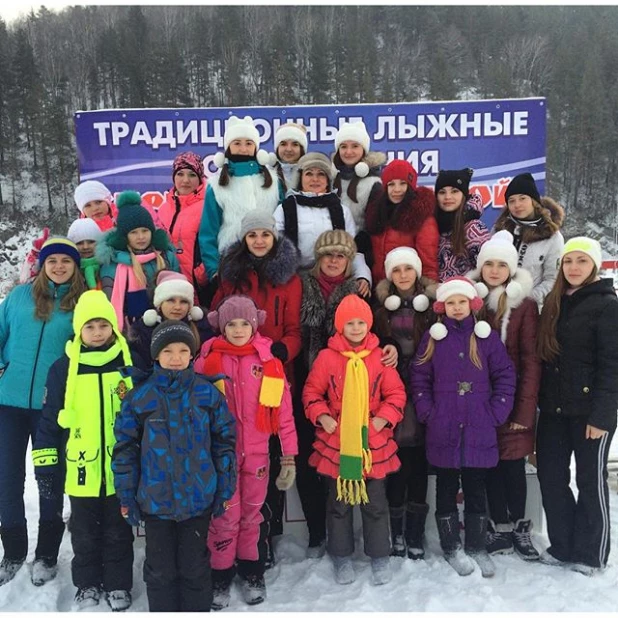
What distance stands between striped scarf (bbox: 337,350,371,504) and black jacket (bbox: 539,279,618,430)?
45.3 inches

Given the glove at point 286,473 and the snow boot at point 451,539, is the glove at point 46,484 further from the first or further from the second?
the snow boot at point 451,539

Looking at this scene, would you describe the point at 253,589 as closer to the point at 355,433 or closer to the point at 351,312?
the point at 355,433

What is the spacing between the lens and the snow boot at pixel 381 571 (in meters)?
3.38

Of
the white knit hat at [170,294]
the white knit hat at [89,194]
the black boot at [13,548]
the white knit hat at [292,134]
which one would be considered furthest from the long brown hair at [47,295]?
the white knit hat at [292,134]

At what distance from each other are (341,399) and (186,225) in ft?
6.65

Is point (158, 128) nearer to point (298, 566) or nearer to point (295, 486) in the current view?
point (295, 486)

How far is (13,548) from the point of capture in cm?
345

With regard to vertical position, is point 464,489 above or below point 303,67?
below

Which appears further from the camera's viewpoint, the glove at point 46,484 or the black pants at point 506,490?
the black pants at point 506,490

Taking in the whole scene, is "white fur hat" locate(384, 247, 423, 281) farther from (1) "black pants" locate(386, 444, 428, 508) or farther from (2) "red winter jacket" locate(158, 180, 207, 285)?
(2) "red winter jacket" locate(158, 180, 207, 285)

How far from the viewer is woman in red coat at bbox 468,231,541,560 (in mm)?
3516

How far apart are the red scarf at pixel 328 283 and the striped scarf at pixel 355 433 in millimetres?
514

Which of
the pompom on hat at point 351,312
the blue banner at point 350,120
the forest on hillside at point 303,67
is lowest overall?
the pompom on hat at point 351,312

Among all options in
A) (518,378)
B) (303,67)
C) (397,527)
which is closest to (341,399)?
(397,527)
